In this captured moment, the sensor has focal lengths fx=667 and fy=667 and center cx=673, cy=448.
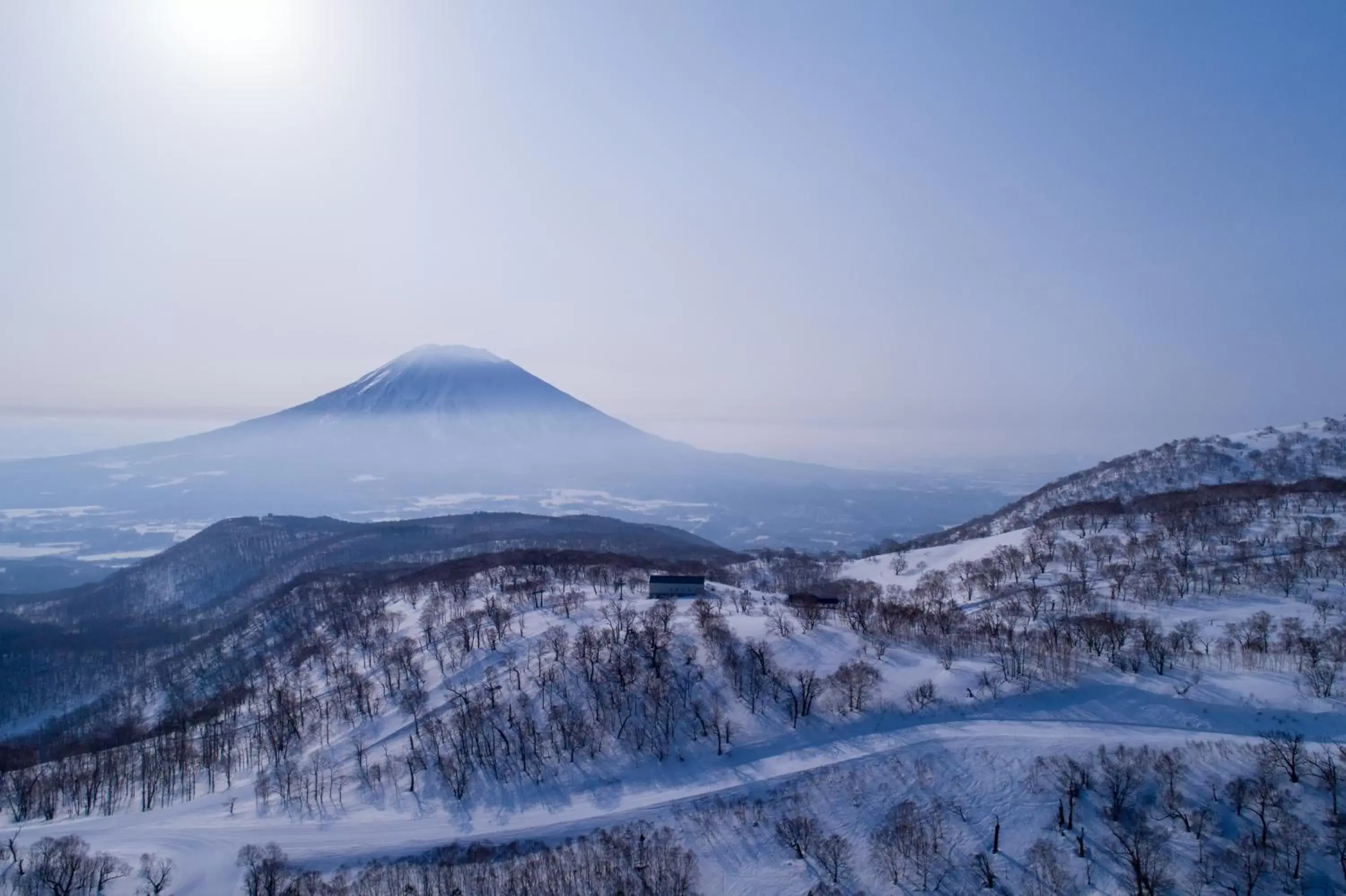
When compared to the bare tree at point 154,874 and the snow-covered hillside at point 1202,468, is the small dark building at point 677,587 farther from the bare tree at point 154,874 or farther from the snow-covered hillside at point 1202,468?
the snow-covered hillside at point 1202,468

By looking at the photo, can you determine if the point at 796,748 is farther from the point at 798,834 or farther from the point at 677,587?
the point at 677,587

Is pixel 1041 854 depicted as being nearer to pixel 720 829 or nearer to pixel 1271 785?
pixel 1271 785

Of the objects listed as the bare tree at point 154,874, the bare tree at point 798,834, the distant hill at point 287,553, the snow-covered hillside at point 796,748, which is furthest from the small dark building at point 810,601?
the distant hill at point 287,553

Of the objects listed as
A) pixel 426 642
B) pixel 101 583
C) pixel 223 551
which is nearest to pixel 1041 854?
pixel 426 642

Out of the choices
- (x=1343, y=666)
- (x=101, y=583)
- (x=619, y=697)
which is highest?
(x=1343, y=666)

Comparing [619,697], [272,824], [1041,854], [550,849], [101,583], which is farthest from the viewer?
[101,583]

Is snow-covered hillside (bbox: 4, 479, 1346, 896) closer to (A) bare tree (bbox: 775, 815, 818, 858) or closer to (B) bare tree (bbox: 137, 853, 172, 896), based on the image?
(A) bare tree (bbox: 775, 815, 818, 858)

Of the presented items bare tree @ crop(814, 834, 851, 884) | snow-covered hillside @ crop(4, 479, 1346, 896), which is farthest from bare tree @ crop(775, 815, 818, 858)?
bare tree @ crop(814, 834, 851, 884)

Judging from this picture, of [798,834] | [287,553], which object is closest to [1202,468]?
[798,834]

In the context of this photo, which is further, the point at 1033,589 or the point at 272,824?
the point at 1033,589
